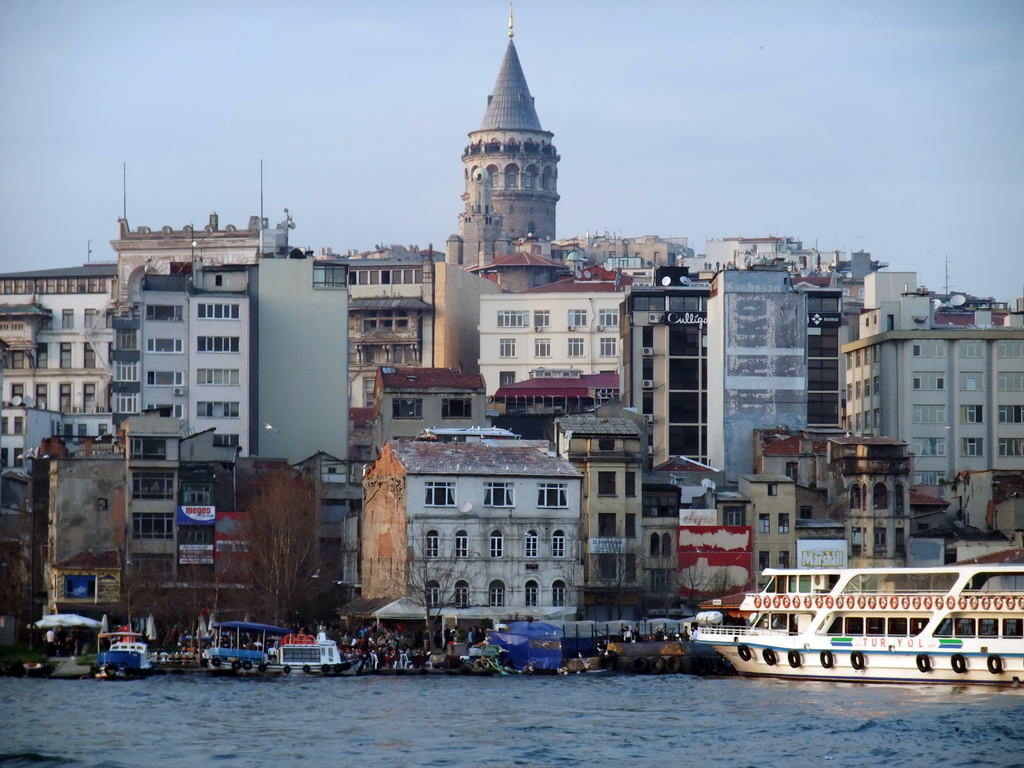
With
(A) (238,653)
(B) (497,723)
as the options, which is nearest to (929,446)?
(A) (238,653)

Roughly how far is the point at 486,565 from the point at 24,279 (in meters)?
60.5

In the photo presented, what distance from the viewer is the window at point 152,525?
9056cm

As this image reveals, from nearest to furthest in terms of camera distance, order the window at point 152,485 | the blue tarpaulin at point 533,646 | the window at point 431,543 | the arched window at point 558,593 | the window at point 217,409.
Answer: the blue tarpaulin at point 533,646 → the window at point 431,543 → the arched window at point 558,593 → the window at point 152,485 → the window at point 217,409

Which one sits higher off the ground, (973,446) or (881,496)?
(973,446)

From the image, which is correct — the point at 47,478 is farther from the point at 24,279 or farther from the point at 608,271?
the point at 608,271

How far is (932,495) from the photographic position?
107250 millimetres

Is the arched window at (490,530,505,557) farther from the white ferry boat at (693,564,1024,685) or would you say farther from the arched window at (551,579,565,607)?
the white ferry boat at (693,564,1024,685)

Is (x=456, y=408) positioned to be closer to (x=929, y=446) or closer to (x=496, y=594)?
(x=496, y=594)

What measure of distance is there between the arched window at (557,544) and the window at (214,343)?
3098 cm

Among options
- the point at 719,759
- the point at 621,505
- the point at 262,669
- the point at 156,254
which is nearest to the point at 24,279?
the point at 156,254

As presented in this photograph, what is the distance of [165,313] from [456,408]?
669 inches

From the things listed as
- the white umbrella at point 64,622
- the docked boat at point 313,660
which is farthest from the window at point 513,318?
the docked boat at point 313,660

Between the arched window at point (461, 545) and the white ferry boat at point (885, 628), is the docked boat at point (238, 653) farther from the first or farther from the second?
the white ferry boat at point (885, 628)

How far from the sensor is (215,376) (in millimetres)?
111188
